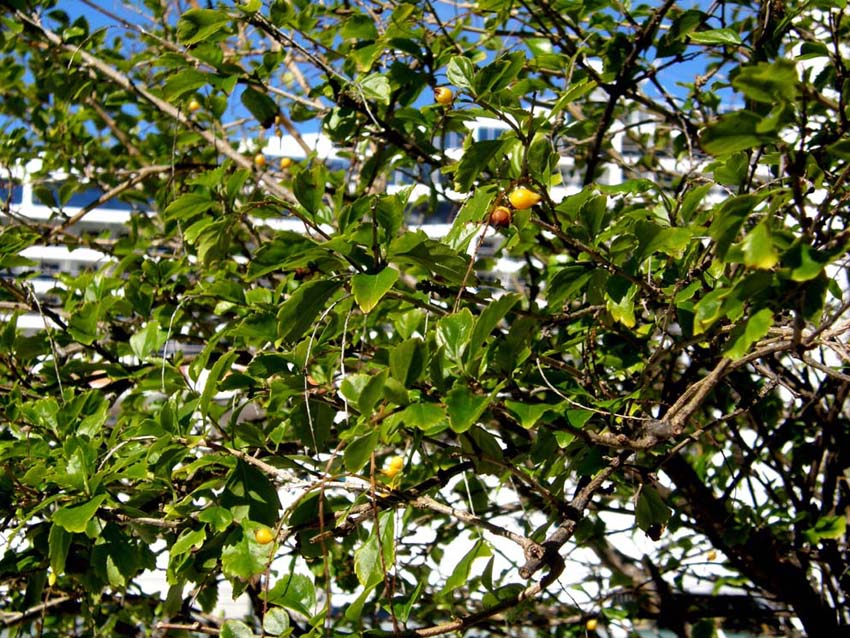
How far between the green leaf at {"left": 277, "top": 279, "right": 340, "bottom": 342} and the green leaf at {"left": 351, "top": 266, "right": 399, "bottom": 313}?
0.21 feet

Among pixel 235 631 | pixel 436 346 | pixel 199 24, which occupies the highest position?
pixel 199 24

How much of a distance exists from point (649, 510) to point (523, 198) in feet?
1.95

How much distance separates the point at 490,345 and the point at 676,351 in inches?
13.4

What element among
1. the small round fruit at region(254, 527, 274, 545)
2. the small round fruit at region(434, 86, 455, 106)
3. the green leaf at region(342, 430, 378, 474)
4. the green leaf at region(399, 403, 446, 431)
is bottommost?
the small round fruit at region(254, 527, 274, 545)

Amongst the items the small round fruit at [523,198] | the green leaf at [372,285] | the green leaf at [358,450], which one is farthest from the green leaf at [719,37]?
the green leaf at [358,450]

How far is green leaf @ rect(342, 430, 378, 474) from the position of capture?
3.58ft

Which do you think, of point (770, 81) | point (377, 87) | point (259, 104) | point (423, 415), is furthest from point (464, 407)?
point (259, 104)

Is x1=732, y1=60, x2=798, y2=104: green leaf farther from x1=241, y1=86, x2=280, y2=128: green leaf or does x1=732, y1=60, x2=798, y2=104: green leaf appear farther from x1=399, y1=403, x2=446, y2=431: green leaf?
x1=241, y1=86, x2=280, y2=128: green leaf

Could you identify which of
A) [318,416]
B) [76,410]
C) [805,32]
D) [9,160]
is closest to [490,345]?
[318,416]

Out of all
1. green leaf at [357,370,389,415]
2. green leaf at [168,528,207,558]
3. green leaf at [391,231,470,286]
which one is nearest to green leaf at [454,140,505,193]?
green leaf at [391,231,470,286]

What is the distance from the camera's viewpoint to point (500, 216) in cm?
121

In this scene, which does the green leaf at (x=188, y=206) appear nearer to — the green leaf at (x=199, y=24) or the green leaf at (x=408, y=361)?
the green leaf at (x=199, y=24)

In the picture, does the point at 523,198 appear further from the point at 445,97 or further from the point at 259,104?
the point at 259,104

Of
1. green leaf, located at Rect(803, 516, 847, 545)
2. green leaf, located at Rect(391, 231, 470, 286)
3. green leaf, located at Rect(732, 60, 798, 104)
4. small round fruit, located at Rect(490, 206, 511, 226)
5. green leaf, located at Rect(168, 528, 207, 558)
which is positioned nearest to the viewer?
green leaf, located at Rect(732, 60, 798, 104)
